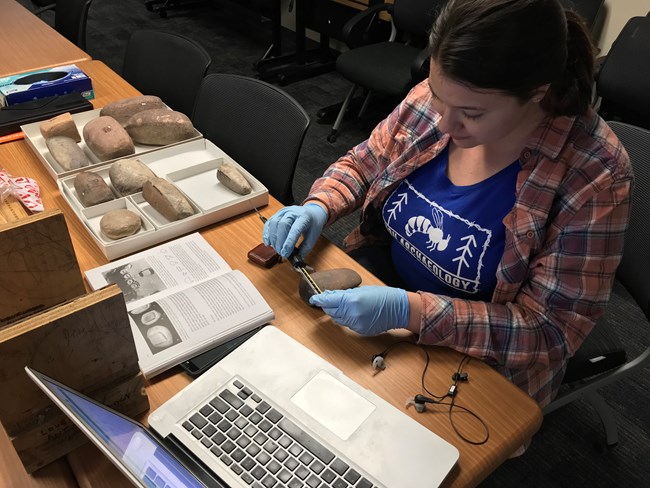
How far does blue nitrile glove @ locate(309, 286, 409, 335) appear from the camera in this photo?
3.05 ft

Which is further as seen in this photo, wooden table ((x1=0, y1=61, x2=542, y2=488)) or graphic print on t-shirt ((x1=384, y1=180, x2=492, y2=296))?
graphic print on t-shirt ((x1=384, y1=180, x2=492, y2=296))

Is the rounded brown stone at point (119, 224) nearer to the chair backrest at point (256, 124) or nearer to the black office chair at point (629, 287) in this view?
the chair backrest at point (256, 124)

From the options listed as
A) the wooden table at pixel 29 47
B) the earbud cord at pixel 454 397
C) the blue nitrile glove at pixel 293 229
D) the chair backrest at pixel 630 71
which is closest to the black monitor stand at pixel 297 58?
the wooden table at pixel 29 47

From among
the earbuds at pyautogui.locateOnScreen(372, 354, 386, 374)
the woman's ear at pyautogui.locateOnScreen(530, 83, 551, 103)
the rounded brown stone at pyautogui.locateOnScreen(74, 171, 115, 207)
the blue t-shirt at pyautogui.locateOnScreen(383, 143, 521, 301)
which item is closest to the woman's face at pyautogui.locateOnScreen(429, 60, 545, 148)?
the woman's ear at pyautogui.locateOnScreen(530, 83, 551, 103)

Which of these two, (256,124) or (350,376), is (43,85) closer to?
(256,124)

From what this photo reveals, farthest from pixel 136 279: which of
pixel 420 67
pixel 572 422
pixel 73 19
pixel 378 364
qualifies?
pixel 73 19

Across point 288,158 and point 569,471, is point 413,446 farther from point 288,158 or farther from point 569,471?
point 569,471

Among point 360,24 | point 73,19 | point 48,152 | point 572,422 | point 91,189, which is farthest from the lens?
point 360,24

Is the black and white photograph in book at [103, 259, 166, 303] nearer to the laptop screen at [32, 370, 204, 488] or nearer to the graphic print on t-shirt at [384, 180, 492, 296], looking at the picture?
the laptop screen at [32, 370, 204, 488]

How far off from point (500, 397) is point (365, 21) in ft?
8.56

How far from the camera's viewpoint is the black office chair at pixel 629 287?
3.83ft

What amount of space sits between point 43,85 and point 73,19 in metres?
1.09

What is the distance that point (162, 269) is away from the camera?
1.06m

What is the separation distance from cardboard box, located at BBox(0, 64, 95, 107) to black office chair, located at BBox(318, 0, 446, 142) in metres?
1.34
